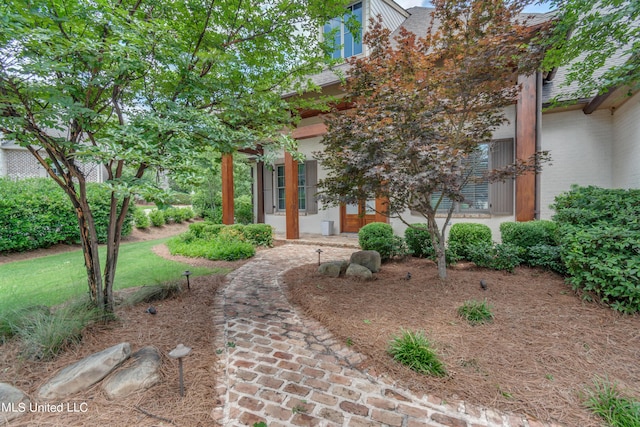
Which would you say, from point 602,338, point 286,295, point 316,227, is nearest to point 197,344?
point 286,295

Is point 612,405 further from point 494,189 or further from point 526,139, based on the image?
point 494,189

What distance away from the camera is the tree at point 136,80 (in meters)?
2.30

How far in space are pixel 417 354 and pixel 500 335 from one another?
3.44ft

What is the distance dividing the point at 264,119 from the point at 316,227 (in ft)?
22.6

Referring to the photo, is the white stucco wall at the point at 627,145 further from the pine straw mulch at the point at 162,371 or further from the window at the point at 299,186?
the window at the point at 299,186

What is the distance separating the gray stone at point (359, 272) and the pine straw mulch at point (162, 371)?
92.6 inches

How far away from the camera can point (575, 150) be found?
6.51 m

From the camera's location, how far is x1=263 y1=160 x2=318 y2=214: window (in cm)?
1034

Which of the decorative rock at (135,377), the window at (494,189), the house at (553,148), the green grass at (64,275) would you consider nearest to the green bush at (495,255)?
the house at (553,148)

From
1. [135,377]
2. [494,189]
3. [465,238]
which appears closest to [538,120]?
[494,189]

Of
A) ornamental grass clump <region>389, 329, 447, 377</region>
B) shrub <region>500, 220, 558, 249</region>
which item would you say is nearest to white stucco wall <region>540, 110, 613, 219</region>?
shrub <region>500, 220, 558, 249</region>

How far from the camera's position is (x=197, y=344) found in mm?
2895

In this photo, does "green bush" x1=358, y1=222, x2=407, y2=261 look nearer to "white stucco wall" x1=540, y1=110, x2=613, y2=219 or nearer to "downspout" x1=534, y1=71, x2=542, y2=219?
"downspout" x1=534, y1=71, x2=542, y2=219

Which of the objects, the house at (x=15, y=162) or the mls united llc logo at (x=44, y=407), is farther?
the house at (x=15, y=162)
